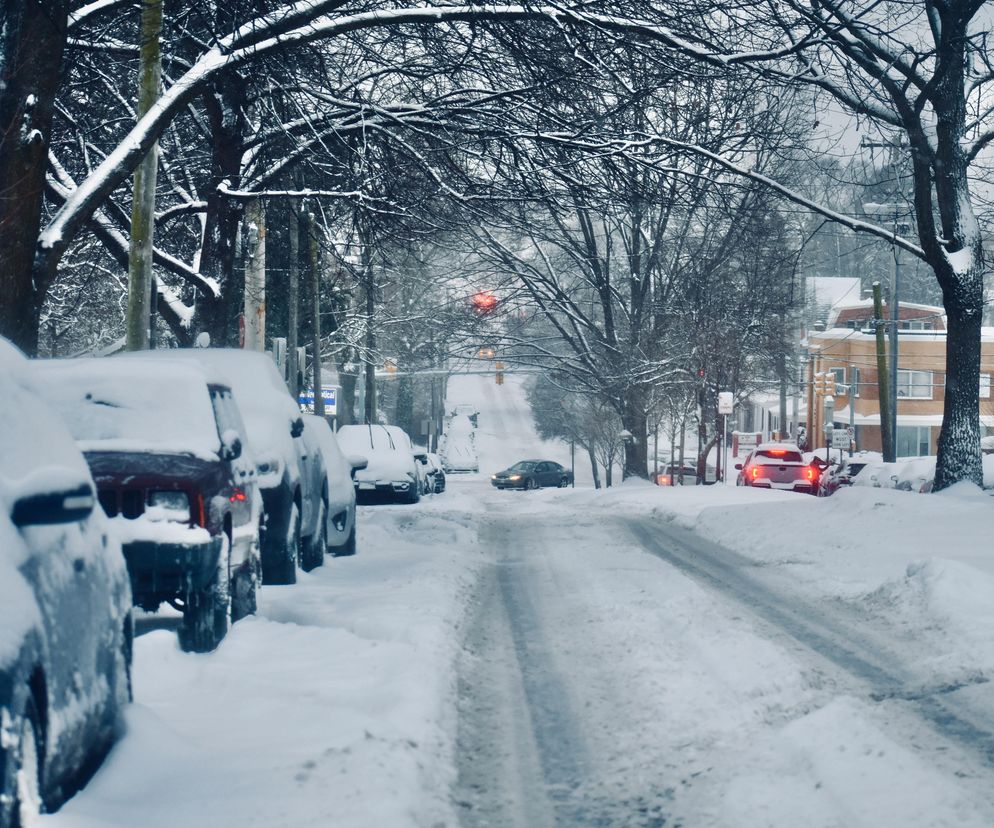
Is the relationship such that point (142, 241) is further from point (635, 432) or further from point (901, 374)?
point (901, 374)

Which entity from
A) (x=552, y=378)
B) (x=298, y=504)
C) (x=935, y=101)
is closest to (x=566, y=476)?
(x=552, y=378)

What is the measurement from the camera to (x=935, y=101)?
19.3m

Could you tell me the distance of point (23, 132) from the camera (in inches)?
472

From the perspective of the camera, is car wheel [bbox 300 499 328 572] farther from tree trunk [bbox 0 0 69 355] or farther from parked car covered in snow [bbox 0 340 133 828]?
parked car covered in snow [bbox 0 340 133 828]

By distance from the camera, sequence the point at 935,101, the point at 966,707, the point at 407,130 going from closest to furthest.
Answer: the point at 966,707
the point at 407,130
the point at 935,101

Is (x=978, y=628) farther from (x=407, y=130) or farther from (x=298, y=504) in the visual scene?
(x=407, y=130)

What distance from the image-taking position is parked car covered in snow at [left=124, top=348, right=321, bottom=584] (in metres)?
11.5

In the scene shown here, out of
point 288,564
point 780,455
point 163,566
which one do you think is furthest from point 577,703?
point 780,455

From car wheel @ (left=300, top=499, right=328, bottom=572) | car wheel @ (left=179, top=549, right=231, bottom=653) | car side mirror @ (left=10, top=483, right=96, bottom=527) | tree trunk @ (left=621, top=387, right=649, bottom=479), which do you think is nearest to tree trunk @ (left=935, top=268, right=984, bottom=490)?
car wheel @ (left=300, top=499, right=328, bottom=572)

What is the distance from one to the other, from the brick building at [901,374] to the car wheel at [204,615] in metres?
68.7

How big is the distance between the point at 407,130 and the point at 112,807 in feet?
38.6

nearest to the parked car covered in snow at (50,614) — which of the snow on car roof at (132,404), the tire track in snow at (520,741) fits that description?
the tire track in snow at (520,741)

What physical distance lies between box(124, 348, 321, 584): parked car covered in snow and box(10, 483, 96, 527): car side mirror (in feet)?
19.3

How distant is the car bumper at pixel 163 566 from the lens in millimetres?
8312
